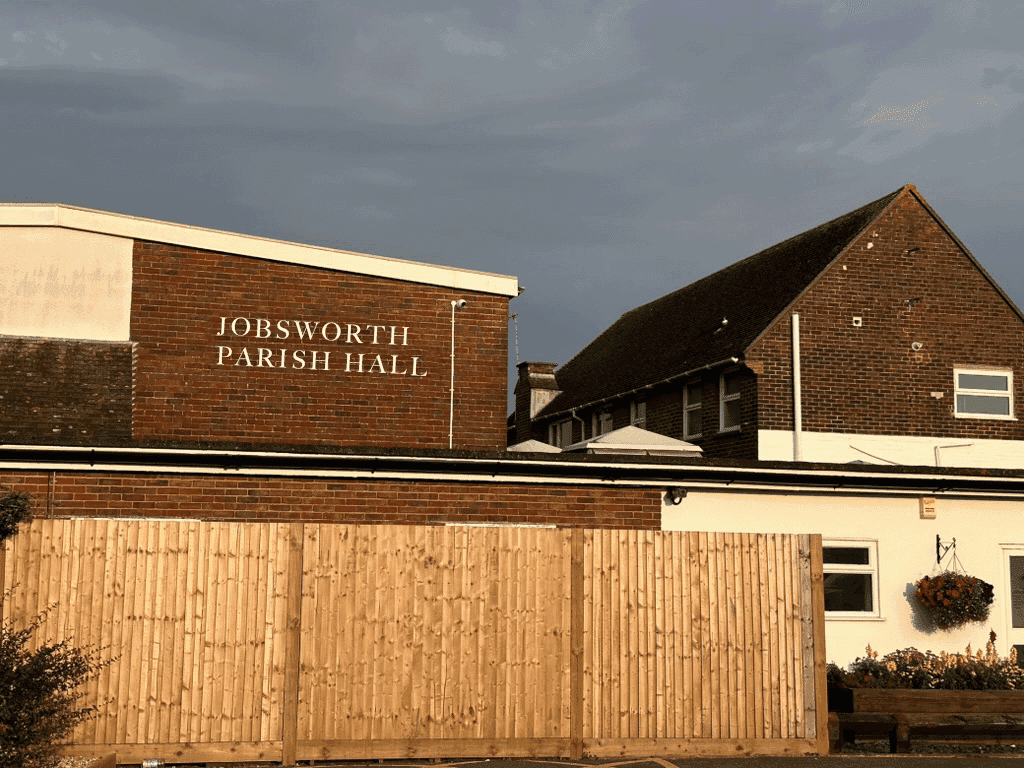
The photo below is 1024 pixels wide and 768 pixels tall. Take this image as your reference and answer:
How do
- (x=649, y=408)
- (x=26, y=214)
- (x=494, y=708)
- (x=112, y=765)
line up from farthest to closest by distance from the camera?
(x=649, y=408) < (x=26, y=214) < (x=494, y=708) < (x=112, y=765)

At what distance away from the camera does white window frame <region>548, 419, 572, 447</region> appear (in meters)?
37.2

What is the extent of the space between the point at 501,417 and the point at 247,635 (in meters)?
9.57

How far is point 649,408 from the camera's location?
30531 millimetres

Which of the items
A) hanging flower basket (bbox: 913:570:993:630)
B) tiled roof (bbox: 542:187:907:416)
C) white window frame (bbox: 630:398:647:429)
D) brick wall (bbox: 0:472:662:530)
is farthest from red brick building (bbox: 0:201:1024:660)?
hanging flower basket (bbox: 913:570:993:630)

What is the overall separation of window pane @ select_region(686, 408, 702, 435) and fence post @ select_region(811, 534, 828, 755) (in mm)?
16204

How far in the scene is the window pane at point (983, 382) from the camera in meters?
26.8

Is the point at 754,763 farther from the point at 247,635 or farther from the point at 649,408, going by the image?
the point at 649,408

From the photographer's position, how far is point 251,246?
1891 centimetres

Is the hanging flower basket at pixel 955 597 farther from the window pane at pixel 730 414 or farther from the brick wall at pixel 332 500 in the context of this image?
the window pane at pixel 730 414

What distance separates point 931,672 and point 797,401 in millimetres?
11676

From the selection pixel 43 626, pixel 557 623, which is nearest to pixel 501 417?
pixel 557 623

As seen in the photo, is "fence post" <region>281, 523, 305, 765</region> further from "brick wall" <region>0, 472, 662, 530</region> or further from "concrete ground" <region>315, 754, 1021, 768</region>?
"brick wall" <region>0, 472, 662, 530</region>

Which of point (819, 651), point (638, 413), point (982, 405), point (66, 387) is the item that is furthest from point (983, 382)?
point (66, 387)

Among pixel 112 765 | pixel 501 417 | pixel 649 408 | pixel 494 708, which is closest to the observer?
pixel 112 765
